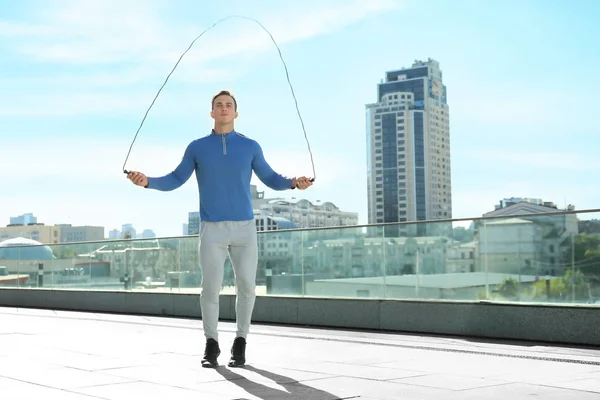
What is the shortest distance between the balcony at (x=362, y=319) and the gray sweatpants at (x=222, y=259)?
329mm

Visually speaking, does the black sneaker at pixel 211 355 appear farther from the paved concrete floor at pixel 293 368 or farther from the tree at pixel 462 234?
the tree at pixel 462 234

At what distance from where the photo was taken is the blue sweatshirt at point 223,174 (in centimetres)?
607

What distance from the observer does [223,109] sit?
622 cm

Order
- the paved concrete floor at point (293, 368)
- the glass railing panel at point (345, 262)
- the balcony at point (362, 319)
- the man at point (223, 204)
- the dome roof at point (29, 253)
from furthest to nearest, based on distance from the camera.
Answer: the dome roof at point (29, 253)
the glass railing panel at point (345, 262)
the man at point (223, 204)
the balcony at point (362, 319)
the paved concrete floor at point (293, 368)

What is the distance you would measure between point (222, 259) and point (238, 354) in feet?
2.04

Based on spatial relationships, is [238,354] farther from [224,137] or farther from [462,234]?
[462,234]

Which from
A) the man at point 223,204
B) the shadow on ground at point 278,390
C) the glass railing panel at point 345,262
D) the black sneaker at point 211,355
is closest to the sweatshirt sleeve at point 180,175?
the man at point 223,204

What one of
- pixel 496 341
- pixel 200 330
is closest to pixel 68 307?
pixel 200 330

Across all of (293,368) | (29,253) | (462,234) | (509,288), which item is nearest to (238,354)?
(293,368)

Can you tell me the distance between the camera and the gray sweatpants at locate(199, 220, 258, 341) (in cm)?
605

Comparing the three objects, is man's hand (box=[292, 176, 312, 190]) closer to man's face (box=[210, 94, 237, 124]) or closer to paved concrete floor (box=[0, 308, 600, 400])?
man's face (box=[210, 94, 237, 124])

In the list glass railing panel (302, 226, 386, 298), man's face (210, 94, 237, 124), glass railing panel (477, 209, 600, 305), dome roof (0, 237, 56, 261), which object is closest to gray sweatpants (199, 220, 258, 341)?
man's face (210, 94, 237, 124)

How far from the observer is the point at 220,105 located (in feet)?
20.5

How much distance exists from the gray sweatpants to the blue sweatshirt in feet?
0.22
